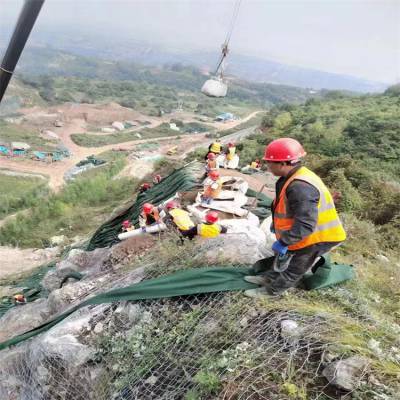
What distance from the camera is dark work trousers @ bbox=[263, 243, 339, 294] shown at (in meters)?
3.46

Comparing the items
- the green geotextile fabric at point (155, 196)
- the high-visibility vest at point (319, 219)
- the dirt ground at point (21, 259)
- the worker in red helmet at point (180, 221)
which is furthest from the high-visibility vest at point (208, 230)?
the dirt ground at point (21, 259)

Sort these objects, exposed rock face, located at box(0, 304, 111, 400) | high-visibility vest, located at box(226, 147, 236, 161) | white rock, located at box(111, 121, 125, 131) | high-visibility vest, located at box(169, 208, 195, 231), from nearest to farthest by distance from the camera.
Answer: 1. exposed rock face, located at box(0, 304, 111, 400)
2. high-visibility vest, located at box(169, 208, 195, 231)
3. high-visibility vest, located at box(226, 147, 236, 161)
4. white rock, located at box(111, 121, 125, 131)

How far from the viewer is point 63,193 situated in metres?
22.2

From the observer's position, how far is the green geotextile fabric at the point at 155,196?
30.3ft

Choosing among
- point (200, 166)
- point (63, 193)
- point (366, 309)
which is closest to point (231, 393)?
point (366, 309)

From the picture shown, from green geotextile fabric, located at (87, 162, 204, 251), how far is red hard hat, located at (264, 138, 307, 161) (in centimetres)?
555

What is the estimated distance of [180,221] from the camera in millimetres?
5941

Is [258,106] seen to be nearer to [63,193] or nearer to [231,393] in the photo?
[63,193]

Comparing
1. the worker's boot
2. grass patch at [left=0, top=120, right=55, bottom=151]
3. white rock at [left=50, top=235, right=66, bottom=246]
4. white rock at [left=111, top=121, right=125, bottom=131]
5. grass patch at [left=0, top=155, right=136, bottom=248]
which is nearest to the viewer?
the worker's boot

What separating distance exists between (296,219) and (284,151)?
1.92 ft

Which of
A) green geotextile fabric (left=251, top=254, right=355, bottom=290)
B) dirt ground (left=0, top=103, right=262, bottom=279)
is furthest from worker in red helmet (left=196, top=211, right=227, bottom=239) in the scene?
dirt ground (left=0, top=103, right=262, bottom=279)

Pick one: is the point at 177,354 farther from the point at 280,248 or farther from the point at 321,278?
the point at 321,278

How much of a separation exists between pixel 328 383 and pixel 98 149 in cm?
5932

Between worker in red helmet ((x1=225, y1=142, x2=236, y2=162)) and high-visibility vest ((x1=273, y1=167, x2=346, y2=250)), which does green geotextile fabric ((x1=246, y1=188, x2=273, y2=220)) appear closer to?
worker in red helmet ((x1=225, y1=142, x2=236, y2=162))
